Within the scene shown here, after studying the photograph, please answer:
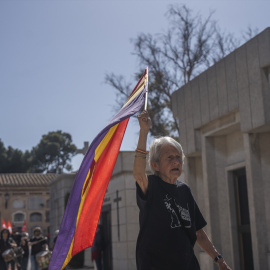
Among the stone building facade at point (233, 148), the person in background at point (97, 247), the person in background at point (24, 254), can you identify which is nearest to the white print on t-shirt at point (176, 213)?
the stone building facade at point (233, 148)

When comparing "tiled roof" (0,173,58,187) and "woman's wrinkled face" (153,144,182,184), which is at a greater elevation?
"tiled roof" (0,173,58,187)

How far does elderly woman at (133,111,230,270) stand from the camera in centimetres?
396

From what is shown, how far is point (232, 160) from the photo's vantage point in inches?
490

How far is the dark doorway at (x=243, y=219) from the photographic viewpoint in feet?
39.0

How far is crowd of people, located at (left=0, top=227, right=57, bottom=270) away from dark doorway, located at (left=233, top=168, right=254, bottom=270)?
7.03 m

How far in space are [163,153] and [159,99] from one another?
30846 millimetres

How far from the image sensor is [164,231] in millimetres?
4004

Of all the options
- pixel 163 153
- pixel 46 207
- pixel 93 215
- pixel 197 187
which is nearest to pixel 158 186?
pixel 163 153

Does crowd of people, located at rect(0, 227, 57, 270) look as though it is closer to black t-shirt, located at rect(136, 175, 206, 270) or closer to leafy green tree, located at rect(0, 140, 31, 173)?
black t-shirt, located at rect(136, 175, 206, 270)

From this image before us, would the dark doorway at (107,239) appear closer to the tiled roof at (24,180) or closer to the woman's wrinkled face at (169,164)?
Result: the woman's wrinkled face at (169,164)

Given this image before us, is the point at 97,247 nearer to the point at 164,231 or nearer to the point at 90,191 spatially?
the point at 90,191

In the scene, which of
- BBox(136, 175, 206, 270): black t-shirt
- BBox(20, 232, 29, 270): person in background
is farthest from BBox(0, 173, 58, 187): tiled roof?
BBox(136, 175, 206, 270): black t-shirt

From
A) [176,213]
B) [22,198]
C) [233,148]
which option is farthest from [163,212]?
[22,198]

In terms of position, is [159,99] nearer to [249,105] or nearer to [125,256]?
[125,256]
